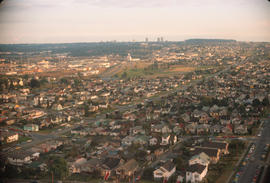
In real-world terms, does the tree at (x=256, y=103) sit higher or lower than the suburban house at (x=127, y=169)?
higher

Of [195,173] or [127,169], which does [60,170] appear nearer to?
[127,169]

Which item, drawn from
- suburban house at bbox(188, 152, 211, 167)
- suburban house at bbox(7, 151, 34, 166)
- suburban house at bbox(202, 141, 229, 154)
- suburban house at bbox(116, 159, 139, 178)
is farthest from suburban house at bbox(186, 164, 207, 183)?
suburban house at bbox(7, 151, 34, 166)

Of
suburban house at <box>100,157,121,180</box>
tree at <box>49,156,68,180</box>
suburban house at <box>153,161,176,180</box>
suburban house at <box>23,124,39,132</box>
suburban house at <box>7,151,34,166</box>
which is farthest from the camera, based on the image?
suburban house at <box>23,124,39,132</box>

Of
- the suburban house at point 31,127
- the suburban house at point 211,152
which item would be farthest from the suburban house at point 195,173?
the suburban house at point 31,127

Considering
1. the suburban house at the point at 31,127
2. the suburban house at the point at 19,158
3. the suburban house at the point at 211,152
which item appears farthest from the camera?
the suburban house at the point at 31,127

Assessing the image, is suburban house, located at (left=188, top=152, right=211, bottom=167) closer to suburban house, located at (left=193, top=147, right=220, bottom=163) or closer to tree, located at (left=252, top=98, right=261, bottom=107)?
suburban house, located at (left=193, top=147, right=220, bottom=163)

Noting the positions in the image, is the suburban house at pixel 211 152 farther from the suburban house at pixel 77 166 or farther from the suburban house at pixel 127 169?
the suburban house at pixel 77 166

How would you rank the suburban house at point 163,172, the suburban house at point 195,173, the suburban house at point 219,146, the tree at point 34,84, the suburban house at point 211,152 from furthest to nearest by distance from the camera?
the tree at point 34,84 → the suburban house at point 219,146 → the suburban house at point 211,152 → the suburban house at point 163,172 → the suburban house at point 195,173
